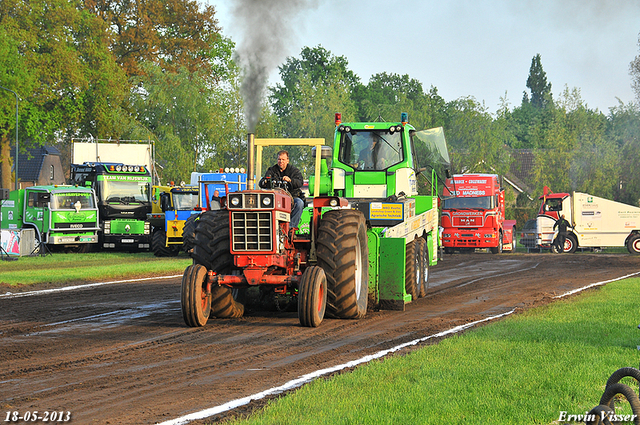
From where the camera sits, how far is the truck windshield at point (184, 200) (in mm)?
31484

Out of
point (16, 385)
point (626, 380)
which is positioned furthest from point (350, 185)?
point (626, 380)

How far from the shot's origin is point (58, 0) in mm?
48344

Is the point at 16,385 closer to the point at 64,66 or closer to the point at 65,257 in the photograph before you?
the point at 65,257

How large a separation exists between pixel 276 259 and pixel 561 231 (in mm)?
30090

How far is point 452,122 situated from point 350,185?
37843 millimetres

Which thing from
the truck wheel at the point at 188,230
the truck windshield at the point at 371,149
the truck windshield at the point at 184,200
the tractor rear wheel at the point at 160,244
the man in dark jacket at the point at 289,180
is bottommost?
the tractor rear wheel at the point at 160,244

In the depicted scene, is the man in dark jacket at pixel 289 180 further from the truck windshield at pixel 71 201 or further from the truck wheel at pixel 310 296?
the truck windshield at pixel 71 201

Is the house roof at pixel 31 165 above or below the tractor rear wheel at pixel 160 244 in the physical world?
above

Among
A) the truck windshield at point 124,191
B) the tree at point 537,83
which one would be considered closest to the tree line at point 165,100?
the truck windshield at point 124,191

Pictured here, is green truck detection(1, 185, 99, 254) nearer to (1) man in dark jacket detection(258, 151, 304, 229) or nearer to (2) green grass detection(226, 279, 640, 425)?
(1) man in dark jacket detection(258, 151, 304, 229)

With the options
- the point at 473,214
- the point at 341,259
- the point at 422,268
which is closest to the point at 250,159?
the point at 341,259

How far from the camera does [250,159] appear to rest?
11562mm

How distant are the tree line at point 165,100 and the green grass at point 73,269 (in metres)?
15.3

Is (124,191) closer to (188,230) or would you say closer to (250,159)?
(188,230)
